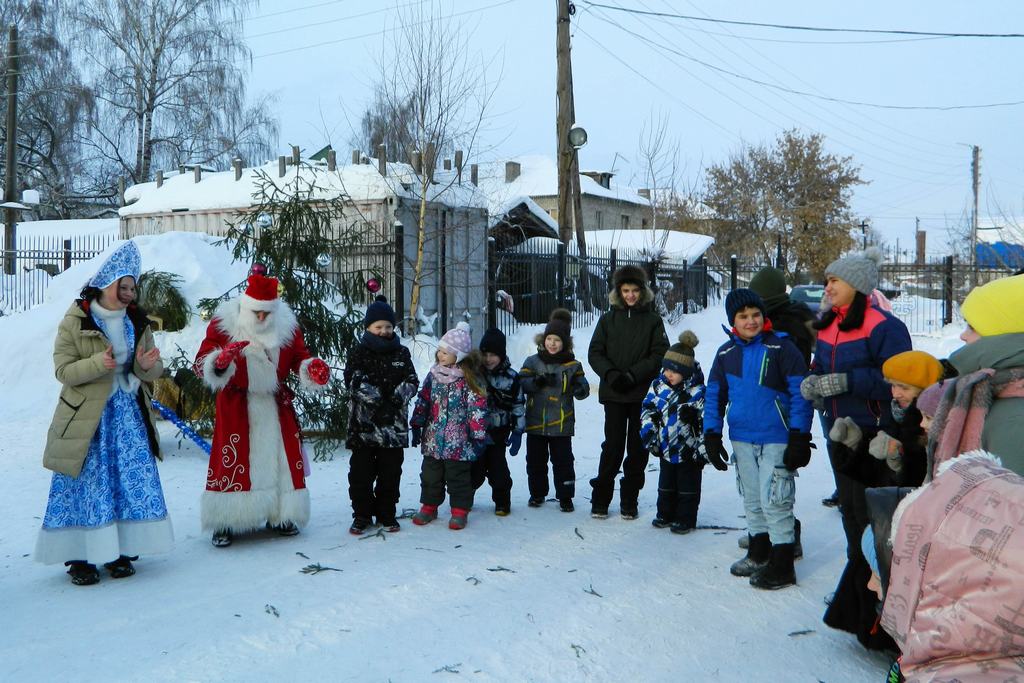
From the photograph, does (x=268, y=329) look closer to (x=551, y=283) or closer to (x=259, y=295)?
(x=259, y=295)

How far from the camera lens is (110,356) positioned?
4930 millimetres

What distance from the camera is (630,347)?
6473 millimetres

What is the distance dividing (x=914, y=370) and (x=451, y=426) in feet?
10.6

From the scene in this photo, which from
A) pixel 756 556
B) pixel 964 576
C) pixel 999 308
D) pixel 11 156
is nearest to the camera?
pixel 964 576

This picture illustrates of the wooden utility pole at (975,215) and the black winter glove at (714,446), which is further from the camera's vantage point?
the wooden utility pole at (975,215)

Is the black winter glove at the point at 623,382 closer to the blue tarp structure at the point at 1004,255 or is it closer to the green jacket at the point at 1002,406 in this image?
the green jacket at the point at 1002,406

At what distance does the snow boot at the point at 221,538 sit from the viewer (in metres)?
5.64

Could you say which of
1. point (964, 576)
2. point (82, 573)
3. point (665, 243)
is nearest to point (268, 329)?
point (82, 573)

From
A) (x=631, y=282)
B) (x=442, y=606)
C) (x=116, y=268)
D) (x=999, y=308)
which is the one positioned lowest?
(x=442, y=606)

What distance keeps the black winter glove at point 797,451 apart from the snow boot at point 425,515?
2.67 meters

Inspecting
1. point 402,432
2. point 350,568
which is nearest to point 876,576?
point 350,568

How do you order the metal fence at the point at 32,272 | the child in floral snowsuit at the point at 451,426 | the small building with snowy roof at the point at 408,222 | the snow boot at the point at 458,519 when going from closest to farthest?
the snow boot at the point at 458,519 < the child in floral snowsuit at the point at 451,426 < the small building with snowy roof at the point at 408,222 < the metal fence at the point at 32,272

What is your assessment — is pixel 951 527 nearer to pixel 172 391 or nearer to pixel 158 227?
pixel 172 391

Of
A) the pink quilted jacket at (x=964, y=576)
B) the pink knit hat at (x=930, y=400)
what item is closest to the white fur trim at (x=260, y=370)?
the pink knit hat at (x=930, y=400)
